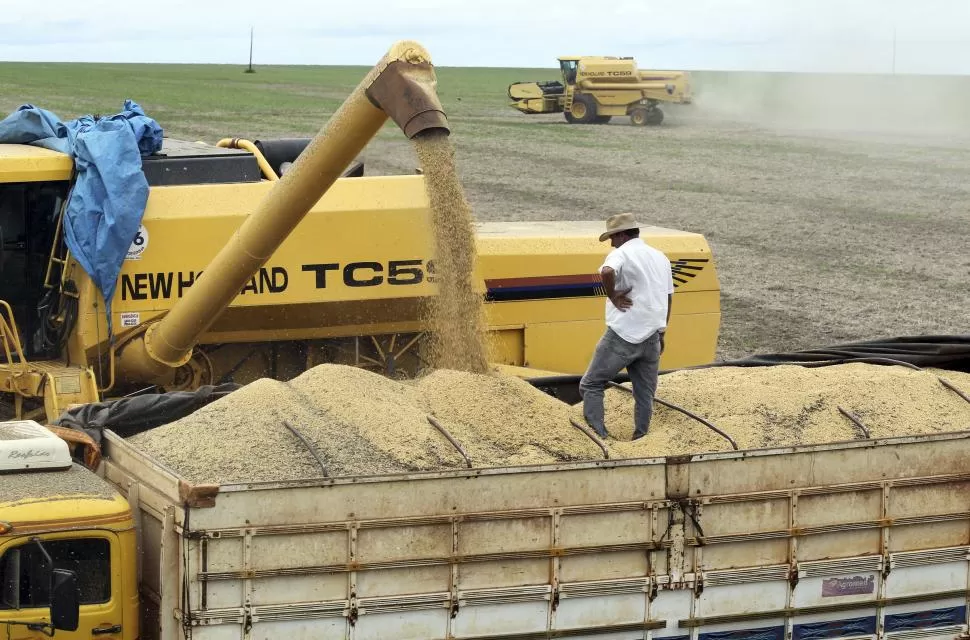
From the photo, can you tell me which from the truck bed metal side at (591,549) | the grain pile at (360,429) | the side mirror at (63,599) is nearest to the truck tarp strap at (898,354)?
the grain pile at (360,429)

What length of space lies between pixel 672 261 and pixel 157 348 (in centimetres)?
359

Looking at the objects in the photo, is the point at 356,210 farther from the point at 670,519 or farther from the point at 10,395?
the point at 670,519

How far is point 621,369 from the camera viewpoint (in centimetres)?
795

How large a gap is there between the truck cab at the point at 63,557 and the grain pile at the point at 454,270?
8.13 feet

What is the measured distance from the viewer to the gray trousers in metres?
7.92

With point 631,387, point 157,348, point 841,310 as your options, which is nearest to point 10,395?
point 157,348

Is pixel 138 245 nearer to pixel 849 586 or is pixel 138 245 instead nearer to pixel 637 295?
pixel 637 295

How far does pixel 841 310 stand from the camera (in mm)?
17438

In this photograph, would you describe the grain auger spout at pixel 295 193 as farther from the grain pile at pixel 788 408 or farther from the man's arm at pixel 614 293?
the grain pile at pixel 788 408

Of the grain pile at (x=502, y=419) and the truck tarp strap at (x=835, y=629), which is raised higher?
the grain pile at (x=502, y=419)

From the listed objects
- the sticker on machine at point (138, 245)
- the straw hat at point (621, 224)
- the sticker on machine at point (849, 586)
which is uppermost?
the straw hat at point (621, 224)

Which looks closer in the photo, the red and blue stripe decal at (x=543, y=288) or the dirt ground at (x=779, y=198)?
the red and blue stripe decal at (x=543, y=288)

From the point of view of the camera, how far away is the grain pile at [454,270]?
7676mm

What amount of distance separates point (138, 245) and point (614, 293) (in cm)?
299
